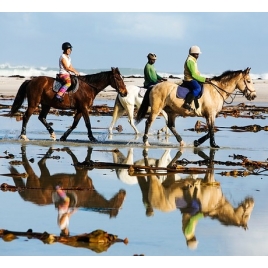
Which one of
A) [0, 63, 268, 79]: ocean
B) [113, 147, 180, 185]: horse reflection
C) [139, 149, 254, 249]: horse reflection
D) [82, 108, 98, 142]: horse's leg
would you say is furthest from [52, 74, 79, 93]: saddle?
[0, 63, 268, 79]: ocean

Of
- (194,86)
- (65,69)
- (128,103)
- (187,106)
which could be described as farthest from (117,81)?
(194,86)

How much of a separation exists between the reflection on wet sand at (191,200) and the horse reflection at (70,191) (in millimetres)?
479

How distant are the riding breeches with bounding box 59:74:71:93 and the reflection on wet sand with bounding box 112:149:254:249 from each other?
18.5 ft

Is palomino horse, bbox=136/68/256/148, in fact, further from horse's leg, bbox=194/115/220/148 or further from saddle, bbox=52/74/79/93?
saddle, bbox=52/74/79/93

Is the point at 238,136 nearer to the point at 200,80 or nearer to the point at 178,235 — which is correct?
the point at 200,80

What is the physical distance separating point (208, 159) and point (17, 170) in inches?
155

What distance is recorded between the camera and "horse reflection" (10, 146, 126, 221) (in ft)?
34.4

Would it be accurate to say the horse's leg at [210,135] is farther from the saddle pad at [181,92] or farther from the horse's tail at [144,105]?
the horse's tail at [144,105]

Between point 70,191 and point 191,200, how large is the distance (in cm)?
172

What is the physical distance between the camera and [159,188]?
1175 cm

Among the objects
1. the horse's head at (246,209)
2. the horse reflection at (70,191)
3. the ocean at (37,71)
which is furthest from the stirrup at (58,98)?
the ocean at (37,71)

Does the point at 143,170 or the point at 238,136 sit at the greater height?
the point at 238,136

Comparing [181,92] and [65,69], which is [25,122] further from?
[181,92]

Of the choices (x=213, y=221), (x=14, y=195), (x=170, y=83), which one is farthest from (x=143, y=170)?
(x=170, y=83)
